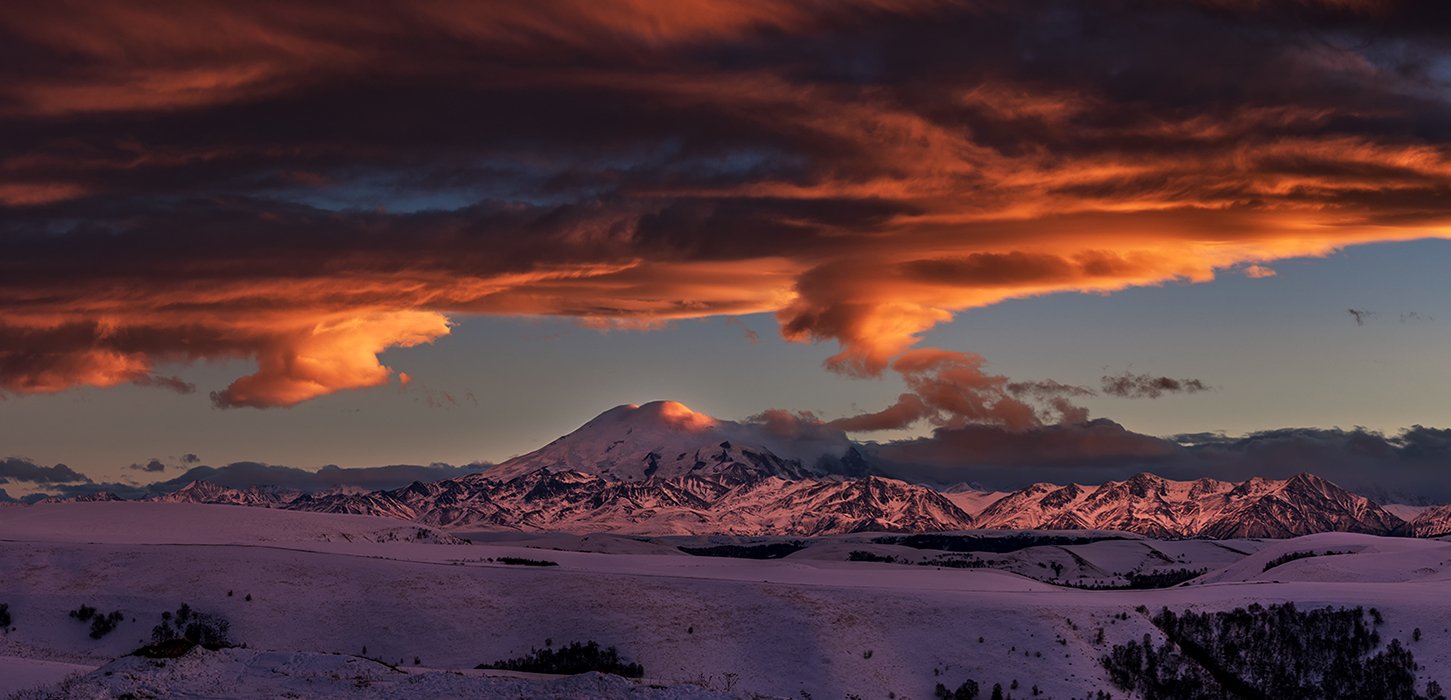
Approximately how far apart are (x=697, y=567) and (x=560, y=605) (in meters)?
61.4

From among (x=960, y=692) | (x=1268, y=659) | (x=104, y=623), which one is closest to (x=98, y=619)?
(x=104, y=623)

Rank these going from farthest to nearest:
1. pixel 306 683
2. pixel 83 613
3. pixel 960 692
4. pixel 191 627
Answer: pixel 83 613, pixel 191 627, pixel 960 692, pixel 306 683

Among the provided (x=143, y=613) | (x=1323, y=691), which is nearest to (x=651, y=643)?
(x=143, y=613)

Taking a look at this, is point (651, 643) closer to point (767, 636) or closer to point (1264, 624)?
point (767, 636)

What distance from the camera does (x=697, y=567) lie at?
166375 mm

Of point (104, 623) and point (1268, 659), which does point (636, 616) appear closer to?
point (104, 623)

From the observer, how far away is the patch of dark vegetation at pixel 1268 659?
9431 centimetres

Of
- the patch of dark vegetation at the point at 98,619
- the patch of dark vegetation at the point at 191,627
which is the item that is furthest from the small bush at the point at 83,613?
the patch of dark vegetation at the point at 191,627

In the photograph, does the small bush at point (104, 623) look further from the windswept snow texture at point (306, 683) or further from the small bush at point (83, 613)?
the windswept snow texture at point (306, 683)

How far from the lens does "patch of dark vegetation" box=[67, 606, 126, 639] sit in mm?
95375

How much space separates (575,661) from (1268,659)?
5090 centimetres

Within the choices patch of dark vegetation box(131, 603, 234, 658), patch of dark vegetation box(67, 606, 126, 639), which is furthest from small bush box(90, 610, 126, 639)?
patch of dark vegetation box(131, 603, 234, 658)

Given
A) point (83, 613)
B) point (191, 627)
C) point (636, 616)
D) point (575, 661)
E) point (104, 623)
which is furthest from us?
point (636, 616)

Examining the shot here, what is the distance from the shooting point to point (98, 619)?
Answer: 318 feet
